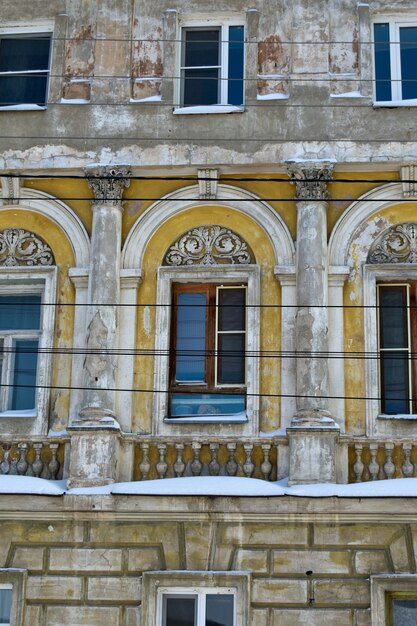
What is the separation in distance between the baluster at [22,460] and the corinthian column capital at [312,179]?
500 cm

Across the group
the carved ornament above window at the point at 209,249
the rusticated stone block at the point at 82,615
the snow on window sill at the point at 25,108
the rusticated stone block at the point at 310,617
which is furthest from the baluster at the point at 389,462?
the snow on window sill at the point at 25,108

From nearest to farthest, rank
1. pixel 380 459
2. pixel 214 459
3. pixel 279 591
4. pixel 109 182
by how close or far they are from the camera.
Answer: pixel 279 591
pixel 380 459
pixel 214 459
pixel 109 182

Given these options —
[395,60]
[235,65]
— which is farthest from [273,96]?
[395,60]

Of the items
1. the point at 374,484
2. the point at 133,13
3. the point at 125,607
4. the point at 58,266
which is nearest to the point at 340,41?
the point at 133,13

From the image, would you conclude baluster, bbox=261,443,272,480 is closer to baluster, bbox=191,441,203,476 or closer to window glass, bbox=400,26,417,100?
baluster, bbox=191,441,203,476

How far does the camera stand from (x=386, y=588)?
49.0 feet

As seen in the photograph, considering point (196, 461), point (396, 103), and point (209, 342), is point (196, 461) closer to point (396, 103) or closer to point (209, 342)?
point (209, 342)

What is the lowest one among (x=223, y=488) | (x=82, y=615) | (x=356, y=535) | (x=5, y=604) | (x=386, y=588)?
(x=82, y=615)

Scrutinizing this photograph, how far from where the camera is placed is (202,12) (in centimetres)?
1806

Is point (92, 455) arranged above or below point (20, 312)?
below

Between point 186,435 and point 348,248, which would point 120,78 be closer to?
point 348,248

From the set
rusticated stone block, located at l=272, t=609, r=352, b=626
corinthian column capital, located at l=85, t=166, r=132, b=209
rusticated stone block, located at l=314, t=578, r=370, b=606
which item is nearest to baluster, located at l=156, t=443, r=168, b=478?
rusticated stone block, located at l=272, t=609, r=352, b=626

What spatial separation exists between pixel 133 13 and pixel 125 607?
8521 mm

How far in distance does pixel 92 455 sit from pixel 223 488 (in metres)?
1.76
